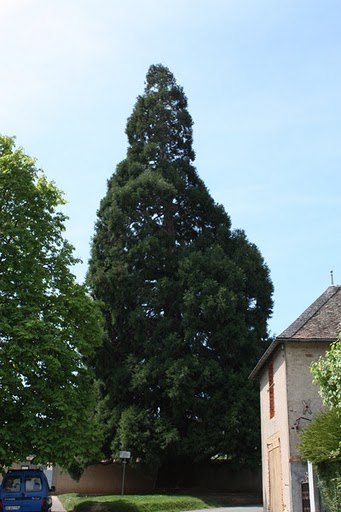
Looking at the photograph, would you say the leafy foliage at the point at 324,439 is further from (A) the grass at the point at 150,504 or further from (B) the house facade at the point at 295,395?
(A) the grass at the point at 150,504

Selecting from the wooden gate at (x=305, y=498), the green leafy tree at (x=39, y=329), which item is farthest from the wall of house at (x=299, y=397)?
the green leafy tree at (x=39, y=329)

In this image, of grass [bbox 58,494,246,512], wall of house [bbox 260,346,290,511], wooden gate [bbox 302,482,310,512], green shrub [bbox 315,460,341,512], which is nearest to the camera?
green shrub [bbox 315,460,341,512]

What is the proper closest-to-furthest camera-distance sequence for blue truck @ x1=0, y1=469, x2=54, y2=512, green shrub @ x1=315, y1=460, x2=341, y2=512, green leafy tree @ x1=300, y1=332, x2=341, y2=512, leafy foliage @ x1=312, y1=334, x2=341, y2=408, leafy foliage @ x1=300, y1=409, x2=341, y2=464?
leafy foliage @ x1=300, y1=409, x2=341, y2=464 → green leafy tree @ x1=300, y1=332, x2=341, y2=512 → green shrub @ x1=315, y1=460, x2=341, y2=512 → leafy foliage @ x1=312, y1=334, x2=341, y2=408 → blue truck @ x1=0, y1=469, x2=54, y2=512

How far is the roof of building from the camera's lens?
19.0 meters

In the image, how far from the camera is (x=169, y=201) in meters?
33.4

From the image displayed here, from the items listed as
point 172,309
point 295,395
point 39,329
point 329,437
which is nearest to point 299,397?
point 295,395

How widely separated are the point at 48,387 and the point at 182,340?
10833 millimetres

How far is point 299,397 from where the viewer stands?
18.7 m

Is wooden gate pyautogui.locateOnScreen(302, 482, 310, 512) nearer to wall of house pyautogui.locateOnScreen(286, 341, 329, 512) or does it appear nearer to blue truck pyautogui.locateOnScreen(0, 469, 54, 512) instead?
wall of house pyautogui.locateOnScreen(286, 341, 329, 512)

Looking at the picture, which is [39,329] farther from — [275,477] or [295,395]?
[275,477]

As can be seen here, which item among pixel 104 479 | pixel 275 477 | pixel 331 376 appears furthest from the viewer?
pixel 104 479

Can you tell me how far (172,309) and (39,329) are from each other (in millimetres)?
11995

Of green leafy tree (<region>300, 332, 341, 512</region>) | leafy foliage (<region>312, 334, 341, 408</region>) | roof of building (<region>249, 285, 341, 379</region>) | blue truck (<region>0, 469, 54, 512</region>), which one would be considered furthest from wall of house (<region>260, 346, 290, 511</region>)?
blue truck (<region>0, 469, 54, 512</region>)

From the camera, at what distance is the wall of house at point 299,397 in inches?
714
